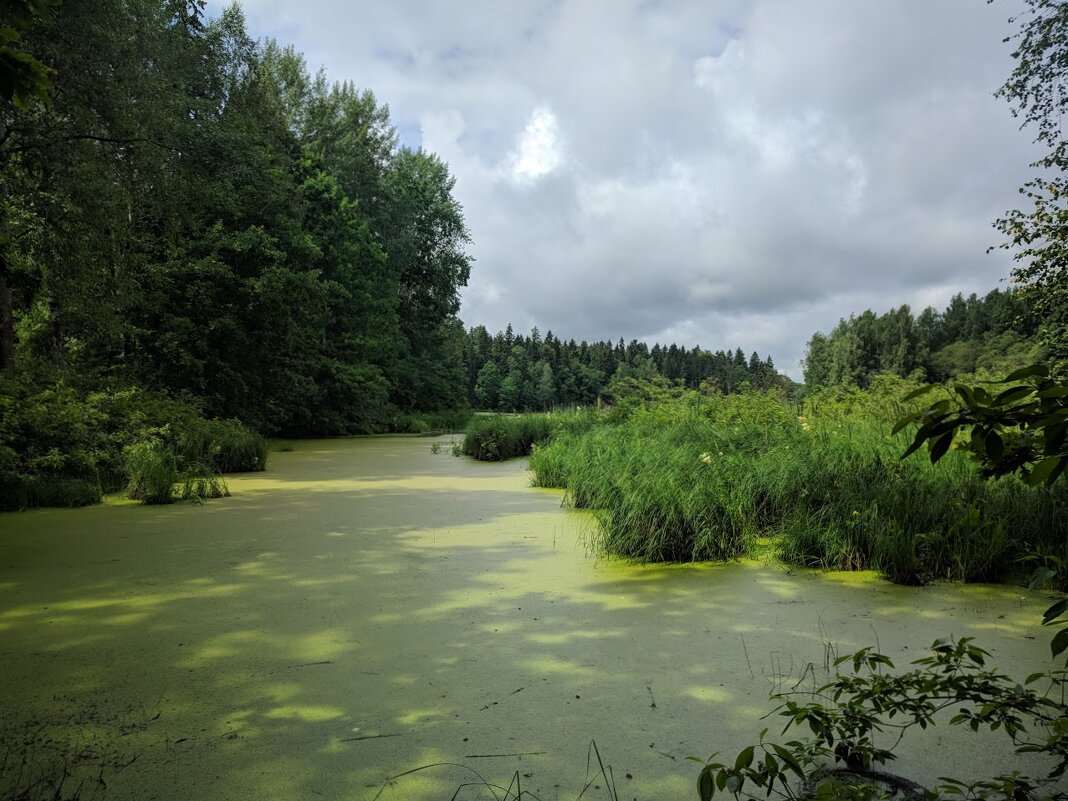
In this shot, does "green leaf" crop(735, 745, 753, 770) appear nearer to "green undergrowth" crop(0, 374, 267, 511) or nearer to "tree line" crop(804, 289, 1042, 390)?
"green undergrowth" crop(0, 374, 267, 511)

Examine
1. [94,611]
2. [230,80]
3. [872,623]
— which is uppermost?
[230,80]

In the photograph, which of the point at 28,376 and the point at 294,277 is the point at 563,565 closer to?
the point at 28,376

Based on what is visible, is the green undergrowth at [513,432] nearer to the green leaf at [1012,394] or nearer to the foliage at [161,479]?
the foliage at [161,479]

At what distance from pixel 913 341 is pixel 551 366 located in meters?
24.2

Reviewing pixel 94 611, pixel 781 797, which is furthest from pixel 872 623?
pixel 94 611

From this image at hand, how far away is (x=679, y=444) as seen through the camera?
5461mm

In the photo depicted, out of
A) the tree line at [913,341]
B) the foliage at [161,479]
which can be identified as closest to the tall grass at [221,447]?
the foliage at [161,479]

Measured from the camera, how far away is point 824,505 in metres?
3.49

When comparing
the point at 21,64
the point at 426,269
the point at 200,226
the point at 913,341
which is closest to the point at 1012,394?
the point at 21,64

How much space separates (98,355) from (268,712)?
9360 millimetres

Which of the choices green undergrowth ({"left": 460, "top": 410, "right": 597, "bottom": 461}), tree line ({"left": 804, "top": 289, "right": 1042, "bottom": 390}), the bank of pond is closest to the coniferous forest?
green undergrowth ({"left": 460, "top": 410, "right": 597, "bottom": 461})

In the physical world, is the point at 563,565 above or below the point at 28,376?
below

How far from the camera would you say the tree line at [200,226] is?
19.4 ft

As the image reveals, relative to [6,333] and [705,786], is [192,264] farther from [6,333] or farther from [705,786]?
[705,786]
